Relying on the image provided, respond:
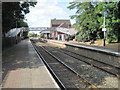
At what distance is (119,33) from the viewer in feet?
111

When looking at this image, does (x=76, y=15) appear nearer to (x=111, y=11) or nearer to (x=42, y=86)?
(x=111, y=11)

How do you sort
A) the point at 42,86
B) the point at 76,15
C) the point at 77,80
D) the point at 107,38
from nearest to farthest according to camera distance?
the point at 42,86 → the point at 77,80 → the point at 107,38 → the point at 76,15

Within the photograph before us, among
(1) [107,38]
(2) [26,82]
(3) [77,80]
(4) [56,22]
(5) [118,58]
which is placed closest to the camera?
(2) [26,82]

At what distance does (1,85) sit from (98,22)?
114 feet

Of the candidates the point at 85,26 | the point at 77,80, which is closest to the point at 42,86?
the point at 77,80

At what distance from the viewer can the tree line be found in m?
32.9

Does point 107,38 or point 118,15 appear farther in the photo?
point 107,38

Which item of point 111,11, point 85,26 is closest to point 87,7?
point 85,26

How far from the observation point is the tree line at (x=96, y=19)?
3291 centimetres

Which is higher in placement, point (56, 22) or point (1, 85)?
point (56, 22)

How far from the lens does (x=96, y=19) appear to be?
39.6m

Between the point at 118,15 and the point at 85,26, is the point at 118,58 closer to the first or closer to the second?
the point at 118,15

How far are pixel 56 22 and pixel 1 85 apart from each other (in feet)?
368

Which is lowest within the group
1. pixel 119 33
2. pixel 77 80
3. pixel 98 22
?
pixel 77 80
